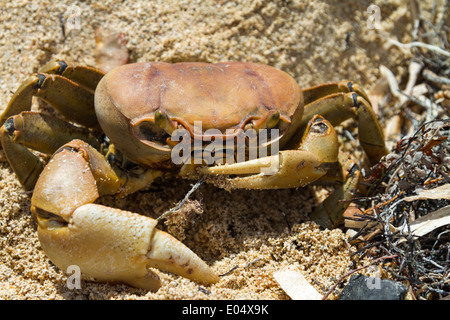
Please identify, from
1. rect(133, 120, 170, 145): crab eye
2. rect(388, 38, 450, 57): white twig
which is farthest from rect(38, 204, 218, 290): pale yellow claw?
rect(388, 38, 450, 57): white twig

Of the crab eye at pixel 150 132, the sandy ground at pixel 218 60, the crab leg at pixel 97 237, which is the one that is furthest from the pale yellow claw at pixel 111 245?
the crab eye at pixel 150 132

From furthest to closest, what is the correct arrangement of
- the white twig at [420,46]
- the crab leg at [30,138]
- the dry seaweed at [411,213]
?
1. the white twig at [420,46]
2. the crab leg at [30,138]
3. the dry seaweed at [411,213]

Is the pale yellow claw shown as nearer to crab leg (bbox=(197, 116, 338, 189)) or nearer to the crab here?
the crab

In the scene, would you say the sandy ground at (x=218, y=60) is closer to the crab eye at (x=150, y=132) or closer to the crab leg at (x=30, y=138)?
the crab leg at (x=30, y=138)

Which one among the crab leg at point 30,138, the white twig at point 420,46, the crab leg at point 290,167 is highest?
the crab leg at point 30,138

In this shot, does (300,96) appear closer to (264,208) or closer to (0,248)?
(264,208)

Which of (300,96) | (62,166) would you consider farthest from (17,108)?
(300,96)

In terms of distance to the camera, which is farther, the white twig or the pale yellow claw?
the white twig

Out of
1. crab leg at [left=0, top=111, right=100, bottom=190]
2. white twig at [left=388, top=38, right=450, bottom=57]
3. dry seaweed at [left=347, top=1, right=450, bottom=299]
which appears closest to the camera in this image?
dry seaweed at [left=347, top=1, right=450, bottom=299]

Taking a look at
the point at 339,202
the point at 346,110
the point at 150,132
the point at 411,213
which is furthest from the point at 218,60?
the point at 411,213
